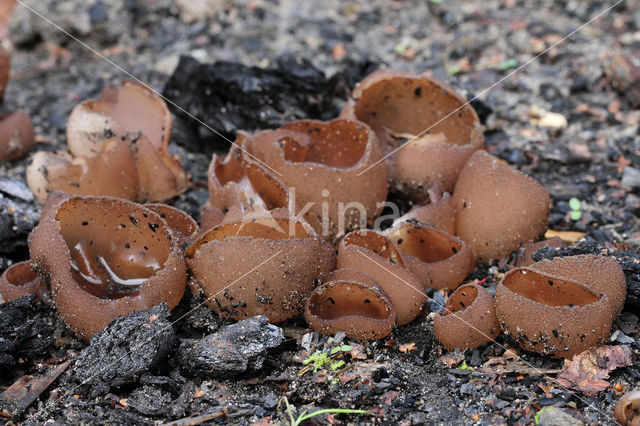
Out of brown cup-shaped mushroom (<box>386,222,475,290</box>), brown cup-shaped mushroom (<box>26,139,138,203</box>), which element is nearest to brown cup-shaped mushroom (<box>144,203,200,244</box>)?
brown cup-shaped mushroom (<box>26,139,138,203</box>)

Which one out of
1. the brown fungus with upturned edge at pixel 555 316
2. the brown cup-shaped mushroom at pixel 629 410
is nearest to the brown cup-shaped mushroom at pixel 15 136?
the brown fungus with upturned edge at pixel 555 316

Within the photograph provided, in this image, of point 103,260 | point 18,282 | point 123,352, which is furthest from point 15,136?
point 123,352

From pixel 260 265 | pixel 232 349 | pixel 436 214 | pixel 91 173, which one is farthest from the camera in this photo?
pixel 91 173

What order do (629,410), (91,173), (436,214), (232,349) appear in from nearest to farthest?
(629,410), (232,349), (436,214), (91,173)

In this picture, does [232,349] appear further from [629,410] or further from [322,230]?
[629,410]

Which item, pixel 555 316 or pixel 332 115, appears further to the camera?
pixel 332 115

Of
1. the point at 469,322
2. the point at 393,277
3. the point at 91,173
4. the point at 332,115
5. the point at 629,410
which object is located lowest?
the point at 629,410
